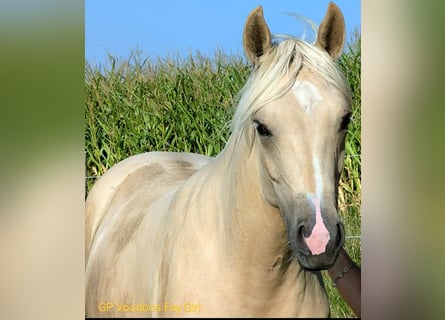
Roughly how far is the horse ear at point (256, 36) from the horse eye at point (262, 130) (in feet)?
0.58

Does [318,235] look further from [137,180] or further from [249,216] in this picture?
[137,180]

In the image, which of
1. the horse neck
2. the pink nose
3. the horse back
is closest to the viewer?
the pink nose

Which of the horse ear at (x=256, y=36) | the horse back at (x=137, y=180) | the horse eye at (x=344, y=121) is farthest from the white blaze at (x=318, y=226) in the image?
the horse back at (x=137, y=180)

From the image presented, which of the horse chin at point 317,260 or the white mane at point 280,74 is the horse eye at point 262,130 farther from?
the horse chin at point 317,260

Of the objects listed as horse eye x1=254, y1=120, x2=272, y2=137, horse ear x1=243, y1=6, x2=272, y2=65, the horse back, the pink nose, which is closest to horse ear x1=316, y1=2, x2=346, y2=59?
horse ear x1=243, y1=6, x2=272, y2=65

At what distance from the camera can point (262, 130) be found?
1.22m

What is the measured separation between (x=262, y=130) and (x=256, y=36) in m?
0.24

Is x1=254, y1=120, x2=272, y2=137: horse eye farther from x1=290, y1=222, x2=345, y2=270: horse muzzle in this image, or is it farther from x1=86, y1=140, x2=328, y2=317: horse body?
x1=290, y1=222, x2=345, y2=270: horse muzzle

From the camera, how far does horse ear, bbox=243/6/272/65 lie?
128 centimetres

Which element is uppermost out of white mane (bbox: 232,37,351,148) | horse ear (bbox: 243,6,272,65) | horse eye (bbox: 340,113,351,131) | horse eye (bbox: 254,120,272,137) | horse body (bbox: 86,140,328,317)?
horse ear (bbox: 243,6,272,65)

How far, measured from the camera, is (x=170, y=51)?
1.82m

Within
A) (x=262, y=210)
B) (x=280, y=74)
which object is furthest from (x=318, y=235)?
(x=280, y=74)

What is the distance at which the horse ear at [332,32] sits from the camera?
1329mm
